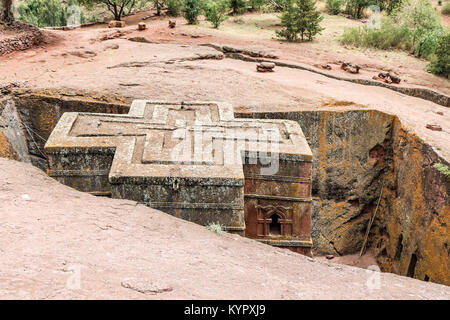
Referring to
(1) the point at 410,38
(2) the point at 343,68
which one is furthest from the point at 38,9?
(1) the point at 410,38

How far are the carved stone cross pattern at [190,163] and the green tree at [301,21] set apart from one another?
11.7 meters

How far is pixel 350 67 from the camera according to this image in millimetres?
13320

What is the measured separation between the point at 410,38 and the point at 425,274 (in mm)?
13273

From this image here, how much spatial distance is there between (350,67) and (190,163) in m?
9.81

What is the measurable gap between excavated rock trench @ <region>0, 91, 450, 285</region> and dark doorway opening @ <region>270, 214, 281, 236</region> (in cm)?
275

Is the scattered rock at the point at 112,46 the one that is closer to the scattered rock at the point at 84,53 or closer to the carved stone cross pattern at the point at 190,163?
the scattered rock at the point at 84,53

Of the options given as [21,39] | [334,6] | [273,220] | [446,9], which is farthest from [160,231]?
[446,9]

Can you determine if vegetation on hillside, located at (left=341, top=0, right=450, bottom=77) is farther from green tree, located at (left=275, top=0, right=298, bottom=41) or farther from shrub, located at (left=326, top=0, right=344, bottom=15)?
shrub, located at (left=326, top=0, right=344, bottom=15)

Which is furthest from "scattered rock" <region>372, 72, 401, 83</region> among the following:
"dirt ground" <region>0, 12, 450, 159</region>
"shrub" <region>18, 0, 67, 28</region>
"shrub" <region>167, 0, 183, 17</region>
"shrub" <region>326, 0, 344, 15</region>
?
"shrub" <region>18, 0, 67, 28</region>

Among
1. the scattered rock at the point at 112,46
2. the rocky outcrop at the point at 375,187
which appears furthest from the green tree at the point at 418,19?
the scattered rock at the point at 112,46

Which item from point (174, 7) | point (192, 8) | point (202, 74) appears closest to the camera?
point (202, 74)

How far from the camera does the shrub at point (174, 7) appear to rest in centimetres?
2106

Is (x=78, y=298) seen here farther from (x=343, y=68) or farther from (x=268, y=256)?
(x=343, y=68)

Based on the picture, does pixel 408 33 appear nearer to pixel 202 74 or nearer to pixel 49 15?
pixel 202 74
